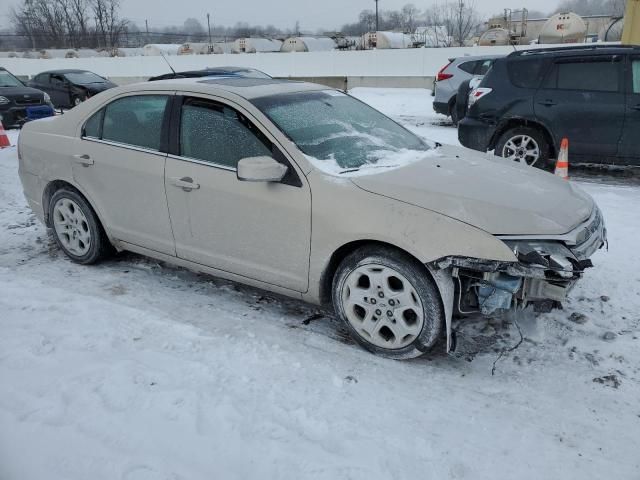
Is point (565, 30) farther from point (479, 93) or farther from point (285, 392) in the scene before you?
point (285, 392)

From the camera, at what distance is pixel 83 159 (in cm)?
443

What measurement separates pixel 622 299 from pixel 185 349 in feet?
10.1

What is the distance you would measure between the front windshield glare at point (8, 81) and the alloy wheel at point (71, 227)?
1106cm

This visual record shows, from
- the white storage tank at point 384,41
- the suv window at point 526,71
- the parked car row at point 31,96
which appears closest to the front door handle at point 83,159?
the suv window at point 526,71

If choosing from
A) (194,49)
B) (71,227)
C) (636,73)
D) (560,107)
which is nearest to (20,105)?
(71,227)

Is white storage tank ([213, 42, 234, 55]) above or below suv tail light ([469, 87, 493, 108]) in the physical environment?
above

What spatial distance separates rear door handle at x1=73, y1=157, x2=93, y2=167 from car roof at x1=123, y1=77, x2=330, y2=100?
611mm

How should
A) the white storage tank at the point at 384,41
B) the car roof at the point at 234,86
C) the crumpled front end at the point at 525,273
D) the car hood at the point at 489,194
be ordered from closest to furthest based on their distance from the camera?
the crumpled front end at the point at 525,273, the car hood at the point at 489,194, the car roof at the point at 234,86, the white storage tank at the point at 384,41

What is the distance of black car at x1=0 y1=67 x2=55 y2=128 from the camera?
1289 cm

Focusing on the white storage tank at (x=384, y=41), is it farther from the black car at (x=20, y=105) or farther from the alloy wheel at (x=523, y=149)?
the alloy wheel at (x=523, y=149)

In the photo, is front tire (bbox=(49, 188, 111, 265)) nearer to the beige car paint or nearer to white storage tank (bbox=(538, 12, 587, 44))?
the beige car paint

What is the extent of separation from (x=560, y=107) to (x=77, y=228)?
598 centimetres

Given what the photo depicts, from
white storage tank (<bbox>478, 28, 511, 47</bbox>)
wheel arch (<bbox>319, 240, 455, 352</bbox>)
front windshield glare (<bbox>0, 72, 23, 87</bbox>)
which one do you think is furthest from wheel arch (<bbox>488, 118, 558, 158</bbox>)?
white storage tank (<bbox>478, 28, 511, 47</bbox>)

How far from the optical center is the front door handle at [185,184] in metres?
3.76
